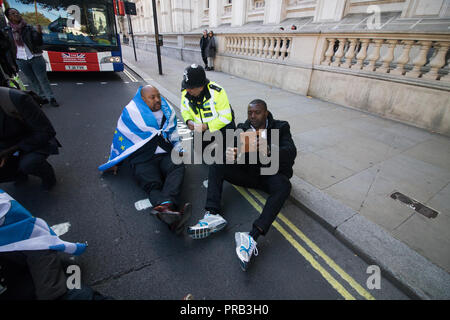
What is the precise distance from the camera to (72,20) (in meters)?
7.57

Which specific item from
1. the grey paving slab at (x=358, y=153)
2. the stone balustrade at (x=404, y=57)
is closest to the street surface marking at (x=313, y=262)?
the grey paving slab at (x=358, y=153)

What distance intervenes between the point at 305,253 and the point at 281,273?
1.21 ft

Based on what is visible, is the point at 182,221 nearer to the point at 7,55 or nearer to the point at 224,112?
the point at 224,112

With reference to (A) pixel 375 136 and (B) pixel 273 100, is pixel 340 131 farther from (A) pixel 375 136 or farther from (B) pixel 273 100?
(B) pixel 273 100

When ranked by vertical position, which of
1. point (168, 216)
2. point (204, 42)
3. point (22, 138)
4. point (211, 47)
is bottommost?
point (168, 216)

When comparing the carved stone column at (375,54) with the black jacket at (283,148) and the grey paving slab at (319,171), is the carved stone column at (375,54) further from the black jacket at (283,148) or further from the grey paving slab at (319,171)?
the black jacket at (283,148)

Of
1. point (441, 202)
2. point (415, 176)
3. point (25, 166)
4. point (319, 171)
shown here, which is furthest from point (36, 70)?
point (441, 202)

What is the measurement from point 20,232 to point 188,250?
1.29 metres

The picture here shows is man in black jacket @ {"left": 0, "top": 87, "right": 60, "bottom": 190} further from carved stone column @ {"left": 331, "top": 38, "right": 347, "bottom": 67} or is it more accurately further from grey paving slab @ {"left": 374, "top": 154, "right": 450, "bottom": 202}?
carved stone column @ {"left": 331, "top": 38, "right": 347, "bottom": 67}

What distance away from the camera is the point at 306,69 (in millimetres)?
7266

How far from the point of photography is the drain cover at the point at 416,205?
254 centimetres

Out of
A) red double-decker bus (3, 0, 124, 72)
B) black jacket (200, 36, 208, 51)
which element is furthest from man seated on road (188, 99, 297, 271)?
black jacket (200, 36, 208, 51)

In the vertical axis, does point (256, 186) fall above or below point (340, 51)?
below

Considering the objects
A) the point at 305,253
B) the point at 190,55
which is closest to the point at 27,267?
the point at 305,253
